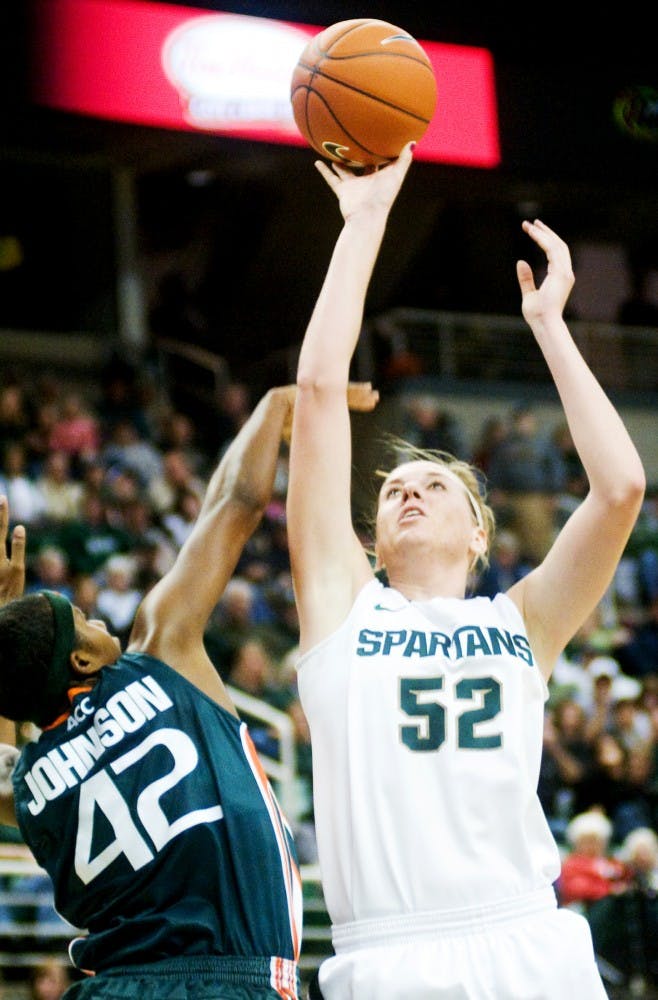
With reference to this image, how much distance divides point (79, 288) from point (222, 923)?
13.3m

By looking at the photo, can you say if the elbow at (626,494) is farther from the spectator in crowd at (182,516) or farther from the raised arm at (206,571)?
the spectator in crowd at (182,516)

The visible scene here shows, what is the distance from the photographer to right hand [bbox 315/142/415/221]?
318cm

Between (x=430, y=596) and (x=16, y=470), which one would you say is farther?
(x=16, y=470)

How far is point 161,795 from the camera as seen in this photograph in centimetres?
286

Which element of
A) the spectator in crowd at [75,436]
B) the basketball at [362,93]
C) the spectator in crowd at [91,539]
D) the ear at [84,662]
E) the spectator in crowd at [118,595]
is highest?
the basketball at [362,93]

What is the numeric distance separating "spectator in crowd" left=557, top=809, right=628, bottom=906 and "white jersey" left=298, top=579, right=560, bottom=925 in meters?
4.81

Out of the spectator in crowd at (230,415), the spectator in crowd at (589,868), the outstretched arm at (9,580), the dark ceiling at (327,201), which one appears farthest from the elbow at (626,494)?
the spectator in crowd at (230,415)

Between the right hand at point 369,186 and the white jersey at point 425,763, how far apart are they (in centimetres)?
86

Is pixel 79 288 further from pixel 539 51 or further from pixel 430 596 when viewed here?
pixel 430 596

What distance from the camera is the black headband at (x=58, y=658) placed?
9.57ft

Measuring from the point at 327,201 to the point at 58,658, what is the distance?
43.2 feet

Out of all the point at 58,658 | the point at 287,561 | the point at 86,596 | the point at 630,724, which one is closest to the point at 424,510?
the point at 58,658

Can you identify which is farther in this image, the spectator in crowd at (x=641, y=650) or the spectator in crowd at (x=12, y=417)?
the spectator in crowd at (x=641, y=650)

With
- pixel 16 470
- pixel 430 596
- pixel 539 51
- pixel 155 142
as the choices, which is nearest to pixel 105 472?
pixel 16 470
